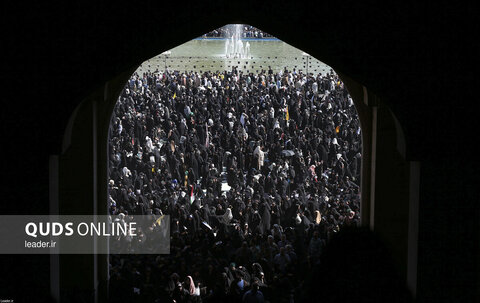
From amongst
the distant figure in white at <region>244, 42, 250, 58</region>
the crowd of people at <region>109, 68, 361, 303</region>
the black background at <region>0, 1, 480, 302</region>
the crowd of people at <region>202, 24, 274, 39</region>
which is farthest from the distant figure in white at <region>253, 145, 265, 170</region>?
the crowd of people at <region>202, 24, 274, 39</region>

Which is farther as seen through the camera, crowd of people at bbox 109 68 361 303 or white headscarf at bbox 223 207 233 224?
white headscarf at bbox 223 207 233 224

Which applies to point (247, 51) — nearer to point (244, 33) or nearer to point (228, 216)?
point (244, 33)

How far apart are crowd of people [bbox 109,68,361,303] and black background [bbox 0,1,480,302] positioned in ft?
4.46

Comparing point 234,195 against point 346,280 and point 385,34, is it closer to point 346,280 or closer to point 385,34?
point 385,34

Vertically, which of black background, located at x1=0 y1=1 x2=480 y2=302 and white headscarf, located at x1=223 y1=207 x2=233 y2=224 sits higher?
black background, located at x1=0 y1=1 x2=480 y2=302

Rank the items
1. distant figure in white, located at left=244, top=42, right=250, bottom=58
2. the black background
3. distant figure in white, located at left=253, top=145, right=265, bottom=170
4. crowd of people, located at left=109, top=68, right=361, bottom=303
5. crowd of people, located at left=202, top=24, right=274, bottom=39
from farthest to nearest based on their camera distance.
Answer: crowd of people, located at left=202, top=24, right=274, bottom=39 → distant figure in white, located at left=244, top=42, right=250, bottom=58 → distant figure in white, located at left=253, top=145, right=265, bottom=170 → crowd of people, located at left=109, top=68, right=361, bottom=303 → the black background

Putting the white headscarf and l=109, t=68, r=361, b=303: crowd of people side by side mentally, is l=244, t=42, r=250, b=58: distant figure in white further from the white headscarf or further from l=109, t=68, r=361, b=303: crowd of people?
the white headscarf

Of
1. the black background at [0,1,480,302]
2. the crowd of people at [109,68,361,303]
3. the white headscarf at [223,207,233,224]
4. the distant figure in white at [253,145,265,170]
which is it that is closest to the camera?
the black background at [0,1,480,302]

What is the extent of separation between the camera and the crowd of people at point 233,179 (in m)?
9.09

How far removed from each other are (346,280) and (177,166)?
15.1m

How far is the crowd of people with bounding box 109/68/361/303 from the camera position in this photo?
9.09 metres

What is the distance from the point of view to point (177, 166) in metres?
17.2

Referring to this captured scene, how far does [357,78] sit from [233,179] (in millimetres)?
11082

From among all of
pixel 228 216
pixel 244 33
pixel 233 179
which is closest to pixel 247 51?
Answer: pixel 244 33
